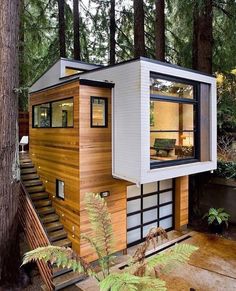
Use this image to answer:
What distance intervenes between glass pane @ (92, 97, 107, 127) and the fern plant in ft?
8.01

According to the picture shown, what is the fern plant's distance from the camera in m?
3.06

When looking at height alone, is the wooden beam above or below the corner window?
below

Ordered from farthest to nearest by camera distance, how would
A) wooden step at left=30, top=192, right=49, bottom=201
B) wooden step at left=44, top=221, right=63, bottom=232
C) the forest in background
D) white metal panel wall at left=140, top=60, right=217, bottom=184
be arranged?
the forest in background < wooden step at left=30, top=192, right=49, bottom=201 < wooden step at left=44, top=221, right=63, bottom=232 < white metal panel wall at left=140, top=60, right=217, bottom=184

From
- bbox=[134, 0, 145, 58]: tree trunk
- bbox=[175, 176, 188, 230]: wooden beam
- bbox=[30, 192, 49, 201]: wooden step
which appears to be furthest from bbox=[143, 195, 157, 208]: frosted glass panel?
bbox=[134, 0, 145, 58]: tree trunk

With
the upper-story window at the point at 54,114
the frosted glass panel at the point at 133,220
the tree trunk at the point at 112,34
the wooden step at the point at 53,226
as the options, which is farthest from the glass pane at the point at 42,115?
the tree trunk at the point at 112,34

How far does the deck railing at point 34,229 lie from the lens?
18.1 ft

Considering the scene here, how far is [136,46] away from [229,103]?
3.94 metres

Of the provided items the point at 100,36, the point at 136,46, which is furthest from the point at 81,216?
the point at 100,36

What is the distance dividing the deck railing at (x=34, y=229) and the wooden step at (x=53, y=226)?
0.48 metres

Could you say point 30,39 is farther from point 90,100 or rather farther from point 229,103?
point 229,103

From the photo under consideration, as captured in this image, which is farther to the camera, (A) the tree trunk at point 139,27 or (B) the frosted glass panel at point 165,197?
(A) the tree trunk at point 139,27

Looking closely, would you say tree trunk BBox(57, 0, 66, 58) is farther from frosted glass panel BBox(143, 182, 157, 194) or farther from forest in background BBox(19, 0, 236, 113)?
frosted glass panel BBox(143, 182, 157, 194)

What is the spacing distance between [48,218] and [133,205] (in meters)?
2.35

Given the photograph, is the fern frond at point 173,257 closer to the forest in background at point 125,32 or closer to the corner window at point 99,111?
the corner window at point 99,111
